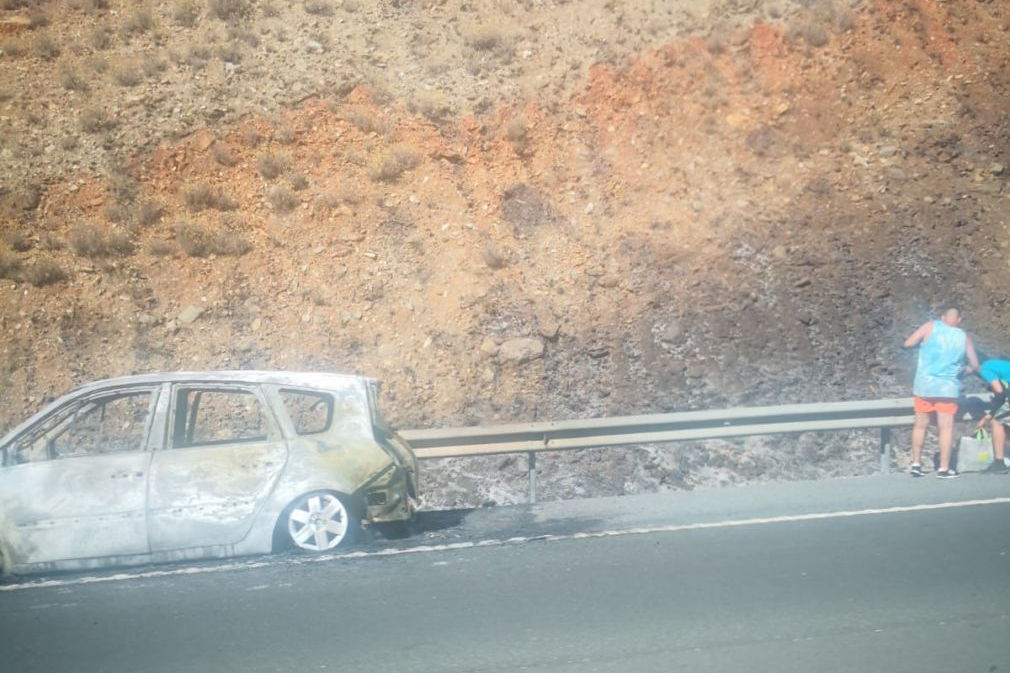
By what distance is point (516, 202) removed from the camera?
17.4m

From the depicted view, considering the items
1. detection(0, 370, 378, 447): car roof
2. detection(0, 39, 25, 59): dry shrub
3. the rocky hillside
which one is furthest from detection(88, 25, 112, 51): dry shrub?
detection(0, 370, 378, 447): car roof

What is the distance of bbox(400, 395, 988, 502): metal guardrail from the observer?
34.7 feet

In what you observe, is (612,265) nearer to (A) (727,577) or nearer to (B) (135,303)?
(B) (135,303)

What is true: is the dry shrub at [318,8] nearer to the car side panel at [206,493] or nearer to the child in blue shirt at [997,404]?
the child in blue shirt at [997,404]

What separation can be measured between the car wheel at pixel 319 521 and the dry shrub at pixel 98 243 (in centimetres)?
916

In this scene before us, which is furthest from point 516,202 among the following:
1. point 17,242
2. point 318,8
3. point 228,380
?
point 228,380

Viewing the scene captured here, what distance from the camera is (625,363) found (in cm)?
Answer: 1438

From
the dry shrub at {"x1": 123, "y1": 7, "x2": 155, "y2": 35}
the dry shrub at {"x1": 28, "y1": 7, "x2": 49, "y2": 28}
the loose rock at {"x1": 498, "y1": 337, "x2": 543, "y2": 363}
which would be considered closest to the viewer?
the loose rock at {"x1": 498, "y1": 337, "x2": 543, "y2": 363}

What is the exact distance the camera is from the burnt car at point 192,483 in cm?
768

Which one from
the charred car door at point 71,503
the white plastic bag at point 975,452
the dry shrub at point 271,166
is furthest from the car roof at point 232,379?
the dry shrub at point 271,166

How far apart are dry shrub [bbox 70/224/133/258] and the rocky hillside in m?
0.04

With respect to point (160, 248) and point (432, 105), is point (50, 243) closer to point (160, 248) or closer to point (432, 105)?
point (160, 248)

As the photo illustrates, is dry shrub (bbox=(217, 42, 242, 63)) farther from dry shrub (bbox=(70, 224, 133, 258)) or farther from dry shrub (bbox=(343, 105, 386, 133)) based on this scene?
dry shrub (bbox=(70, 224, 133, 258))

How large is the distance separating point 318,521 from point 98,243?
9315 millimetres
